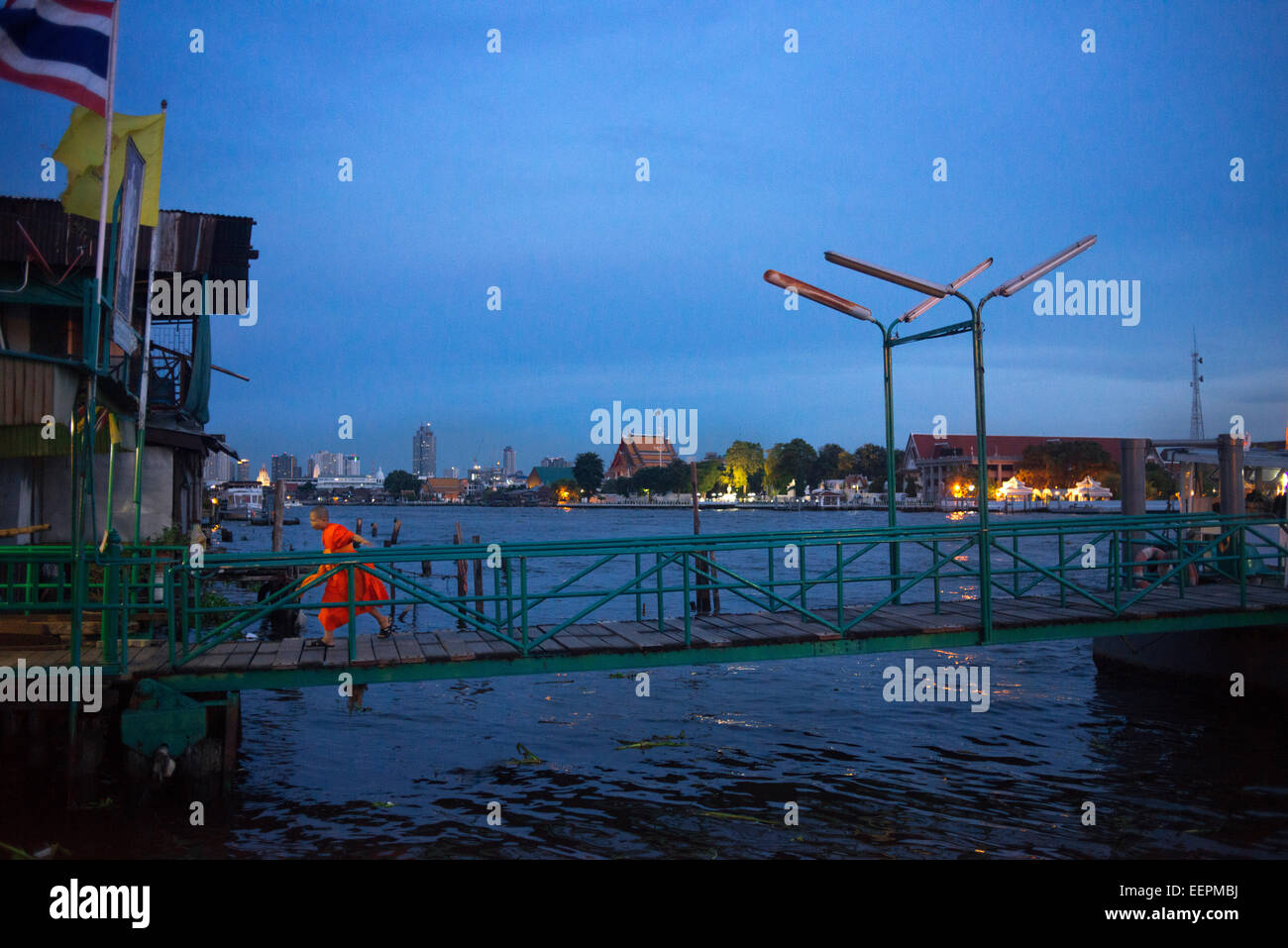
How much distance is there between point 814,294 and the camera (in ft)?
40.2

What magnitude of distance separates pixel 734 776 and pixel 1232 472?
11.6 meters

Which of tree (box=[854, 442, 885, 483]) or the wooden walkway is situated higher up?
tree (box=[854, 442, 885, 483])

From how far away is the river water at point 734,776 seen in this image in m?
9.90

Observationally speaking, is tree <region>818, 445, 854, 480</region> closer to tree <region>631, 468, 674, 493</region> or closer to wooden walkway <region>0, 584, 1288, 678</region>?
tree <region>631, 468, 674, 493</region>

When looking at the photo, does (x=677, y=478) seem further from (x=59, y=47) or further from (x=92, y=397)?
(x=92, y=397)

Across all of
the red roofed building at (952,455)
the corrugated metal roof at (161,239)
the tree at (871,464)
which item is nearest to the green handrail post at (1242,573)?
the corrugated metal roof at (161,239)

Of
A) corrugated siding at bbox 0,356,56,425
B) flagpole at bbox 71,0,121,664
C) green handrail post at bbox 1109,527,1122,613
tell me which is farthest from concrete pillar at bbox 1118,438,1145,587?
corrugated siding at bbox 0,356,56,425

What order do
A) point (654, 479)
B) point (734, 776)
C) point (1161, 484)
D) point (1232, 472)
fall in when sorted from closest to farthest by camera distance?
point (734, 776) < point (1232, 472) < point (1161, 484) < point (654, 479)

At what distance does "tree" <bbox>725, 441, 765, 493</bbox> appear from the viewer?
17488 centimetres

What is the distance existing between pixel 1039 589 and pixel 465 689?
2041 cm

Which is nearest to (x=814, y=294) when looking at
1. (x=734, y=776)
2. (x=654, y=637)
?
(x=654, y=637)

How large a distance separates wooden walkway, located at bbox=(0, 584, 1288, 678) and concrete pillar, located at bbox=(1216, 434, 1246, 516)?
3387 millimetres
